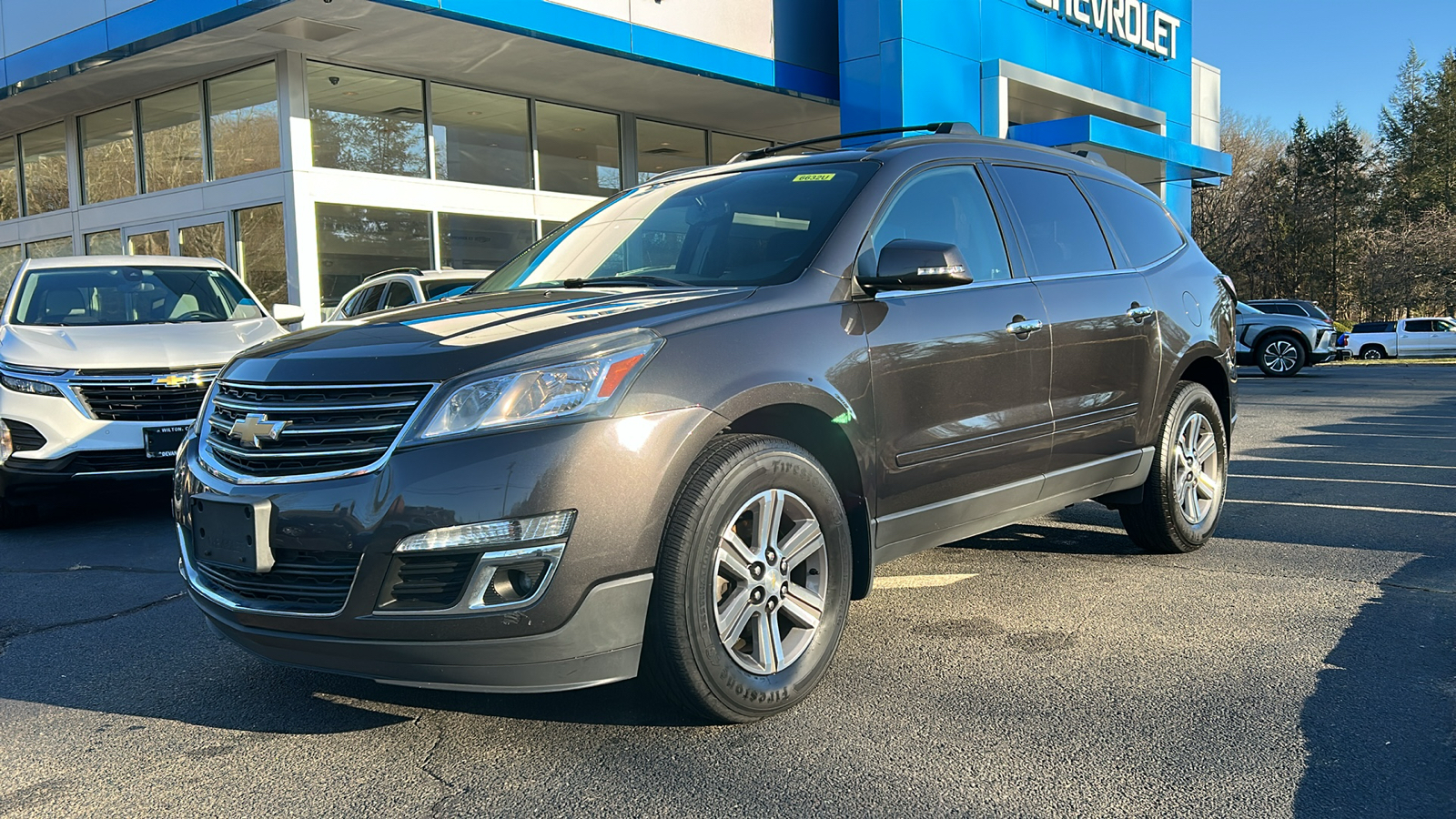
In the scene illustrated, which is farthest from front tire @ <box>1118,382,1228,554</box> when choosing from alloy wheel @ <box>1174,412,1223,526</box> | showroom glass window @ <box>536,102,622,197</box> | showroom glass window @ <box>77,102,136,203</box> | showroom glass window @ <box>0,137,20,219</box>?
showroom glass window @ <box>0,137,20,219</box>

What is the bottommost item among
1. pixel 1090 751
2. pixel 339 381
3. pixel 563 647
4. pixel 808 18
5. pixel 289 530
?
pixel 1090 751

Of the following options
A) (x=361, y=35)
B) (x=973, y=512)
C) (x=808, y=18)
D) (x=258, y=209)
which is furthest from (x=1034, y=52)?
(x=973, y=512)

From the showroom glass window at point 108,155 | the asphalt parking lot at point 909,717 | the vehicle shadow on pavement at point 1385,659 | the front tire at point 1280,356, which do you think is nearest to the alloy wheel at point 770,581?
the asphalt parking lot at point 909,717

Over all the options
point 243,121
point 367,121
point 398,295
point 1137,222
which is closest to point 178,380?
point 398,295

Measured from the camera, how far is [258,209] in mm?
14742

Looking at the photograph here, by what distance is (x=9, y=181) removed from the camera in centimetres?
1973

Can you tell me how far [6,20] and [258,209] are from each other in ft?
15.3

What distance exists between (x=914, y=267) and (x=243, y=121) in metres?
14.0

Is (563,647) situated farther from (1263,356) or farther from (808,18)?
(1263,356)

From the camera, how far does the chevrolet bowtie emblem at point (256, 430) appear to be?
299 cm

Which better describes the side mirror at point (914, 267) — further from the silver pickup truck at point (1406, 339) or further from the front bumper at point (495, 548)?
the silver pickup truck at point (1406, 339)

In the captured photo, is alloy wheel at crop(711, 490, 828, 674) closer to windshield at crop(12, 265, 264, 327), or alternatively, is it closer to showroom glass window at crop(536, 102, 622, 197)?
windshield at crop(12, 265, 264, 327)

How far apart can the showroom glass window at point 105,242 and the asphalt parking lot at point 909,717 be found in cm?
1405

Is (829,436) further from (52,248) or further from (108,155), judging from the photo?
(52,248)
